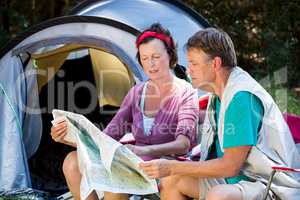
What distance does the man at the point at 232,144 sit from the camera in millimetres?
2154

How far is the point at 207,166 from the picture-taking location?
7.14ft

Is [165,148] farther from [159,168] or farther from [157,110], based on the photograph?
[159,168]

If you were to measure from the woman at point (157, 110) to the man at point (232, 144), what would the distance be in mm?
328

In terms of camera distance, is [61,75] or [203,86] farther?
[61,75]

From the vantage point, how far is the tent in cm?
372

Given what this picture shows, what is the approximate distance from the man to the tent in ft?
4.14

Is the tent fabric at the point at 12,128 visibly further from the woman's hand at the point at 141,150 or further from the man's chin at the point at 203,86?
the man's chin at the point at 203,86

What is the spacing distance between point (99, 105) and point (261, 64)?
3.69 m

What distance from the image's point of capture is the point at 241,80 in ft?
7.34

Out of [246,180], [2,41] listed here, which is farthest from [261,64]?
[246,180]

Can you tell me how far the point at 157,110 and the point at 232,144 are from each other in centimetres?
72

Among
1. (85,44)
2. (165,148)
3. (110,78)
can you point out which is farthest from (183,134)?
(110,78)

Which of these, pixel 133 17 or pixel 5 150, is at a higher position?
pixel 133 17

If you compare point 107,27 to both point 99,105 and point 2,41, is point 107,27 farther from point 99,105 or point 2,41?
point 2,41
